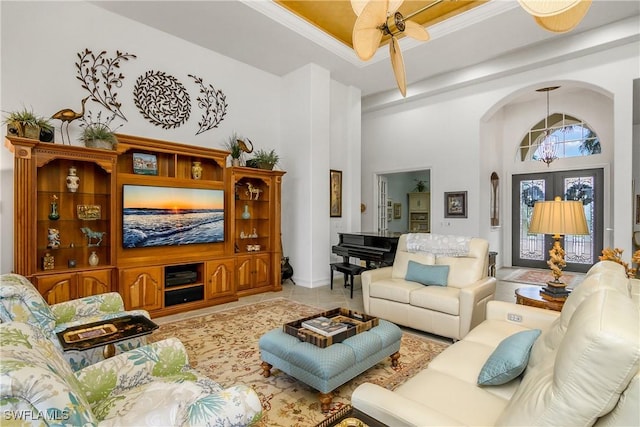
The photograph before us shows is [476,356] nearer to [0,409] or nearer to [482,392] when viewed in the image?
[482,392]

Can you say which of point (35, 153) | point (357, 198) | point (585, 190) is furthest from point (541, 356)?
point (585, 190)

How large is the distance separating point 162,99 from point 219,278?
8.84ft

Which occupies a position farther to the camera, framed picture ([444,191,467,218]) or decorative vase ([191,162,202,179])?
framed picture ([444,191,467,218])

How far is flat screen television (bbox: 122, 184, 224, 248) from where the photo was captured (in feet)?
13.5

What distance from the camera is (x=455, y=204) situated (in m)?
6.93

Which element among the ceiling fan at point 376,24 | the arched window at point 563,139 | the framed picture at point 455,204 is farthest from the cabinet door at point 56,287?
the arched window at point 563,139

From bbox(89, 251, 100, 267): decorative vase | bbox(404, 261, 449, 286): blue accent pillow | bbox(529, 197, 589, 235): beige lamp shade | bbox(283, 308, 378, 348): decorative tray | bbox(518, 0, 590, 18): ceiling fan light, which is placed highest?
bbox(518, 0, 590, 18): ceiling fan light

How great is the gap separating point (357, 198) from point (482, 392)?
5.56 m

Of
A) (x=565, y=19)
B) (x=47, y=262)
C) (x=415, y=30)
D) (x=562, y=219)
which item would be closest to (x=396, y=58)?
(x=415, y=30)

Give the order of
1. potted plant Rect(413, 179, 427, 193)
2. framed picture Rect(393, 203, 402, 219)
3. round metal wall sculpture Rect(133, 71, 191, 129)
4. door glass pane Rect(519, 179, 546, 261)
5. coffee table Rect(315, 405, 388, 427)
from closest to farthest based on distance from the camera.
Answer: coffee table Rect(315, 405, 388, 427), round metal wall sculpture Rect(133, 71, 191, 129), door glass pane Rect(519, 179, 546, 261), framed picture Rect(393, 203, 402, 219), potted plant Rect(413, 179, 427, 193)

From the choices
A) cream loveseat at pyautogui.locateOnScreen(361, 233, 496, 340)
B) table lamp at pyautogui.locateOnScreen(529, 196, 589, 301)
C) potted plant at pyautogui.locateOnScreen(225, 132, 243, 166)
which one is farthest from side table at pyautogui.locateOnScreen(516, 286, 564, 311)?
potted plant at pyautogui.locateOnScreen(225, 132, 243, 166)

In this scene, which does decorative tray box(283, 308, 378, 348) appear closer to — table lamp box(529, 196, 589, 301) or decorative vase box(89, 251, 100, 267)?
table lamp box(529, 196, 589, 301)

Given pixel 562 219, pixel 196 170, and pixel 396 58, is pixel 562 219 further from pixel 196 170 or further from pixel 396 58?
pixel 196 170

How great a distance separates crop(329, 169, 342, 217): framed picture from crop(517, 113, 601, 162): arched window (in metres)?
4.47
